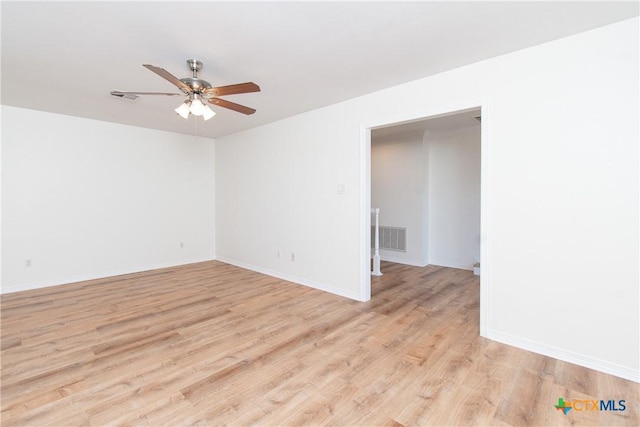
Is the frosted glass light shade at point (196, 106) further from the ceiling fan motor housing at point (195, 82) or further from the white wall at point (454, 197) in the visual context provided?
the white wall at point (454, 197)

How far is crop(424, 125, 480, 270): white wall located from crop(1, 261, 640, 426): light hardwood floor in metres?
1.91

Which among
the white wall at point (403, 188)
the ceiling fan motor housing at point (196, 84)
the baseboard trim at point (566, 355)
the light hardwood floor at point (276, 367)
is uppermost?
the ceiling fan motor housing at point (196, 84)

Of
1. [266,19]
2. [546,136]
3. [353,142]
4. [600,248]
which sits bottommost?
[600,248]

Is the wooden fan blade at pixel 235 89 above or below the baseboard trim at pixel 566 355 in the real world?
above

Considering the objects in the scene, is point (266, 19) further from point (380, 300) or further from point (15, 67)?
point (380, 300)

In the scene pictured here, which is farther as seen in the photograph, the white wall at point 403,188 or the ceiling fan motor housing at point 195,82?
the white wall at point 403,188

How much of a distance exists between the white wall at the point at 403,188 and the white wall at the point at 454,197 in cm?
23

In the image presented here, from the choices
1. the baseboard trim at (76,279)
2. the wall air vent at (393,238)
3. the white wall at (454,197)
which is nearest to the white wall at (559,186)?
the white wall at (454,197)

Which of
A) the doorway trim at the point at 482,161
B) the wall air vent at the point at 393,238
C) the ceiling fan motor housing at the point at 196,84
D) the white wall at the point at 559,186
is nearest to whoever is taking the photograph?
the white wall at the point at 559,186

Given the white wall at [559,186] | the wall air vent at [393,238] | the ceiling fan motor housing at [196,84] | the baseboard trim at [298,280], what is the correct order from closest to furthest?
the white wall at [559,186] → the ceiling fan motor housing at [196,84] → the baseboard trim at [298,280] → the wall air vent at [393,238]

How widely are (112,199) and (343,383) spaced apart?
4.80 m

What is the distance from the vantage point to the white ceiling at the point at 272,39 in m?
1.92

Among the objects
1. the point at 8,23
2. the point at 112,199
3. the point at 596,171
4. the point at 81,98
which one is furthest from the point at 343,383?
the point at 112,199

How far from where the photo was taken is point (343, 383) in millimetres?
2023
